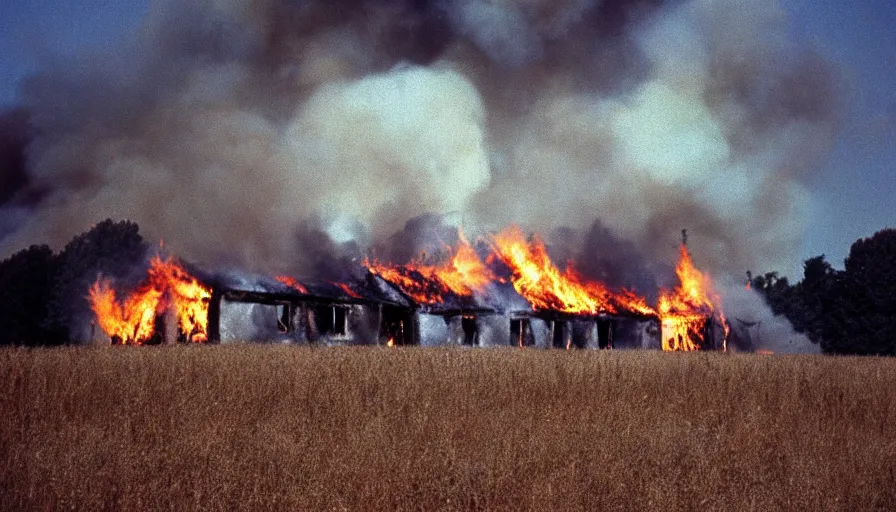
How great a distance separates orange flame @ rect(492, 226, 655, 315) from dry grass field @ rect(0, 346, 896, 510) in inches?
1074

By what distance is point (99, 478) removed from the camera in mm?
6969

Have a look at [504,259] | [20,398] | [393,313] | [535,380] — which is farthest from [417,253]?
[20,398]

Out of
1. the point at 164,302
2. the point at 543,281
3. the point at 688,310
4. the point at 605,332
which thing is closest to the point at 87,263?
the point at 164,302

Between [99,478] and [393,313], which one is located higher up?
[393,313]

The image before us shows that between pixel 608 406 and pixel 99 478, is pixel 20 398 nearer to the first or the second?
pixel 99 478

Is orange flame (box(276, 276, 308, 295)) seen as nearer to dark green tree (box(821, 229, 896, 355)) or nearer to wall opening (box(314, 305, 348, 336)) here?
wall opening (box(314, 305, 348, 336))

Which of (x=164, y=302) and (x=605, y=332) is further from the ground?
(x=164, y=302)

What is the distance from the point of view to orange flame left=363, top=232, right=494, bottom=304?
3838cm

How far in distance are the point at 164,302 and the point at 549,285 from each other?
2186 centimetres

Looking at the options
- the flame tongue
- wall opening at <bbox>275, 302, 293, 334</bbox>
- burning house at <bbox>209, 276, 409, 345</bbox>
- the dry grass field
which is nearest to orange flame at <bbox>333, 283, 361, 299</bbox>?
burning house at <bbox>209, 276, 409, 345</bbox>

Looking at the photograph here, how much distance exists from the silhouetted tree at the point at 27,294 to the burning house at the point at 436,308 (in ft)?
62.7

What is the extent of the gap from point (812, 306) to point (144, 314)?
56854 millimetres

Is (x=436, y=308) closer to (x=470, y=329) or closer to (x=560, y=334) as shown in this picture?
(x=470, y=329)

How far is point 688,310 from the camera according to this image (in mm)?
47656
